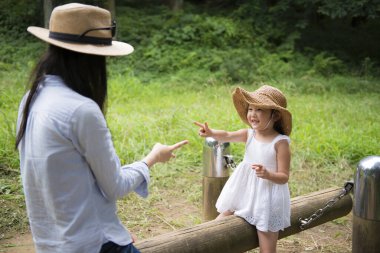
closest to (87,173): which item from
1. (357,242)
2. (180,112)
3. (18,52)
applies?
(357,242)

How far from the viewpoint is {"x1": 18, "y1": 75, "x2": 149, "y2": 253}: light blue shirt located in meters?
1.64

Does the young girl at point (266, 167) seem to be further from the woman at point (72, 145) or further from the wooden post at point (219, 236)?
the woman at point (72, 145)

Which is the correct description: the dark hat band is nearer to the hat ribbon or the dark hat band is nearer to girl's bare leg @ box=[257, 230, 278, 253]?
the hat ribbon

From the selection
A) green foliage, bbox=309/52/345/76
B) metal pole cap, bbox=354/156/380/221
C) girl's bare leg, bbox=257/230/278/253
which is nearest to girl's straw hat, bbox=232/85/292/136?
metal pole cap, bbox=354/156/380/221

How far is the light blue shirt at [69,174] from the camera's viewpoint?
164cm

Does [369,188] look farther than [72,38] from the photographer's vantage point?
Yes

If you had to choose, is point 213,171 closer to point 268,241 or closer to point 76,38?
point 268,241

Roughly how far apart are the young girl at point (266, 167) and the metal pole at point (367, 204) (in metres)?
0.40

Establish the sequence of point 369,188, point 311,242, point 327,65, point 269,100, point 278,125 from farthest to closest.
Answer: point 327,65 < point 311,242 < point 278,125 < point 269,100 < point 369,188

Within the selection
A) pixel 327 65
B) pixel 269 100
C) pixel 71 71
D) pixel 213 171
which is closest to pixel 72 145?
pixel 71 71

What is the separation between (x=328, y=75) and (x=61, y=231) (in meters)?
11.2

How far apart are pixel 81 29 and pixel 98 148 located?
468 mm

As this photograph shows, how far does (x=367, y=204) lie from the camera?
2682 millimetres

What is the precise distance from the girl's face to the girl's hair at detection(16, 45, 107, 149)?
1279 mm
